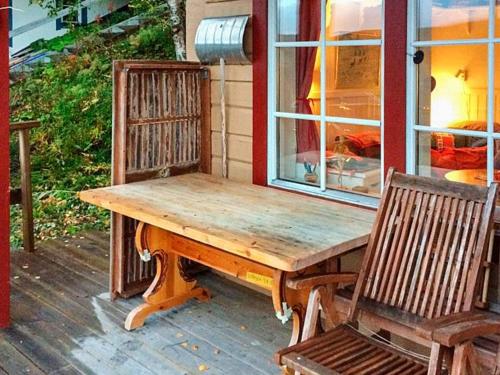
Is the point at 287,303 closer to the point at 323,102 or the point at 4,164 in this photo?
the point at 323,102

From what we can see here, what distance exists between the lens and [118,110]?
3.72 metres

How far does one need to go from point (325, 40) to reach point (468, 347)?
2.05 m

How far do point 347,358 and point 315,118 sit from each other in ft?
5.61

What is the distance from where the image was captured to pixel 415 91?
312 centimetres

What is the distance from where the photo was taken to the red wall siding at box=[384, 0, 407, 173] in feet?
10.2

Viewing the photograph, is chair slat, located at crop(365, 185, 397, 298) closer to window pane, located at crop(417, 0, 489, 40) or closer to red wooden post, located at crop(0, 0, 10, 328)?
window pane, located at crop(417, 0, 489, 40)

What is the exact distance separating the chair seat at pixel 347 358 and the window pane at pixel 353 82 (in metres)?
1.34

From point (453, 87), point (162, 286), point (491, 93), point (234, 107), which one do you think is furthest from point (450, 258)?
point (234, 107)

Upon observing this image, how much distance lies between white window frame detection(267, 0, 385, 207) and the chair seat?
106 centimetres

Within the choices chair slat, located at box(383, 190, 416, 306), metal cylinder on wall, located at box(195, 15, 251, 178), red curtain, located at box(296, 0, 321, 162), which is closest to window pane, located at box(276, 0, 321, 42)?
red curtain, located at box(296, 0, 321, 162)

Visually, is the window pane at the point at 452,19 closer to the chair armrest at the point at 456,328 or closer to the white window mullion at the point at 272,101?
the white window mullion at the point at 272,101

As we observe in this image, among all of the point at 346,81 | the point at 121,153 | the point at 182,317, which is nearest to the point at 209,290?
the point at 182,317

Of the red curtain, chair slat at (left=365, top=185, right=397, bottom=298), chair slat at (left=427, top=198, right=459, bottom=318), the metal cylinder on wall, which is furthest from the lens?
the metal cylinder on wall

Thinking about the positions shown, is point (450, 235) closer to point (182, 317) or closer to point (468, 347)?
point (468, 347)
